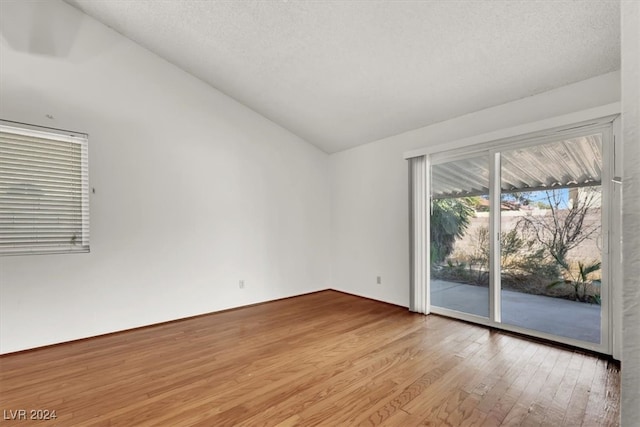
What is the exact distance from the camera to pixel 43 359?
8.32ft

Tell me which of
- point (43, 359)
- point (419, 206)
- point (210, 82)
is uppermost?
point (210, 82)

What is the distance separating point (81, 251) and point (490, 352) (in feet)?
13.6

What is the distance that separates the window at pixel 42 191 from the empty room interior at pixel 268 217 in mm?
17

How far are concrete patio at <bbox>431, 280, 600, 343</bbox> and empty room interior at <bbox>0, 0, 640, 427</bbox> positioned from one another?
0.07ft

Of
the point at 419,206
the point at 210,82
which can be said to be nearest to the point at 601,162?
the point at 419,206

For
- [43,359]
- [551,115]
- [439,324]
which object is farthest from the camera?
[439,324]

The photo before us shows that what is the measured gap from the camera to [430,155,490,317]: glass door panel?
332 centimetres

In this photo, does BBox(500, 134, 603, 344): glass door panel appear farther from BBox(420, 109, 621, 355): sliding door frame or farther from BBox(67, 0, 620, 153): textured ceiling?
BBox(67, 0, 620, 153): textured ceiling

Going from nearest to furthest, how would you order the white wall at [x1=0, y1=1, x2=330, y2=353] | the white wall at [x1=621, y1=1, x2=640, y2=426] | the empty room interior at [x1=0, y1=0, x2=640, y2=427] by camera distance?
1. the white wall at [x1=621, y1=1, x2=640, y2=426]
2. the empty room interior at [x1=0, y1=0, x2=640, y2=427]
3. the white wall at [x1=0, y1=1, x2=330, y2=353]

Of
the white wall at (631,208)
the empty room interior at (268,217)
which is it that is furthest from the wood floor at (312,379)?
the white wall at (631,208)

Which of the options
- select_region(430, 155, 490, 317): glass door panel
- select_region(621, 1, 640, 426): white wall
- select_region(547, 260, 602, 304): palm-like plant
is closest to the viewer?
select_region(621, 1, 640, 426): white wall

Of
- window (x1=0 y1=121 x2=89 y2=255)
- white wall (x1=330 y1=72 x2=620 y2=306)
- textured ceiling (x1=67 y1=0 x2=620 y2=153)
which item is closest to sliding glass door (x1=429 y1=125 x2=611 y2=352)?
white wall (x1=330 y1=72 x2=620 y2=306)

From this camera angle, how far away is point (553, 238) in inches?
112

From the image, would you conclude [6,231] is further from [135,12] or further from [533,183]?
[533,183]
